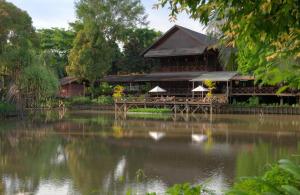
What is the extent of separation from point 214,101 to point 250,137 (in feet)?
57.3

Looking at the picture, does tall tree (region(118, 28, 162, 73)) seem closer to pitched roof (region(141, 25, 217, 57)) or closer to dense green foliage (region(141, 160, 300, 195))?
pitched roof (region(141, 25, 217, 57))

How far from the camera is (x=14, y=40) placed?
111ft

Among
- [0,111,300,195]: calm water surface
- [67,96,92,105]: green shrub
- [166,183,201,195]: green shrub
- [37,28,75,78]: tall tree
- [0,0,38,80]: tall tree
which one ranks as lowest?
[0,111,300,195]: calm water surface

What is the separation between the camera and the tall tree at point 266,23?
120 inches

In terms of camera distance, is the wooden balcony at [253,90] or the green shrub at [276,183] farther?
the wooden balcony at [253,90]

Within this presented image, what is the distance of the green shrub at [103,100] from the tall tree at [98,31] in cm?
266

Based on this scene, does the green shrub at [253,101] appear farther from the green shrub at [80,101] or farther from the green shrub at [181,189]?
the green shrub at [181,189]

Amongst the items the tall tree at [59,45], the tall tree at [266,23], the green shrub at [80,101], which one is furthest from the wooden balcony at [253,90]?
the tall tree at [266,23]

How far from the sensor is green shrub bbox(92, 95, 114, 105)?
155 feet

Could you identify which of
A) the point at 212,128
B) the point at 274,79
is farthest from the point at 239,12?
the point at 212,128

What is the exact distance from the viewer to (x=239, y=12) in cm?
319

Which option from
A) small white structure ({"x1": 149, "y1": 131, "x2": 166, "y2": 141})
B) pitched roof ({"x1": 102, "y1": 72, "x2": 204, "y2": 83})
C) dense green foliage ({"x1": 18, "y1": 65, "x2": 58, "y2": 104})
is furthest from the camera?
pitched roof ({"x1": 102, "y1": 72, "x2": 204, "y2": 83})

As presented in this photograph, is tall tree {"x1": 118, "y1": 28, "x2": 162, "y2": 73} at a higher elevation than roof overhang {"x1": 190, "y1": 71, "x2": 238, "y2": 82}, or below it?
higher

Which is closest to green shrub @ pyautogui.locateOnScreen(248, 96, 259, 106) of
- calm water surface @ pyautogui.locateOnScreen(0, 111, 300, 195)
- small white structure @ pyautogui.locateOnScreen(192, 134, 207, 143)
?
calm water surface @ pyautogui.locateOnScreen(0, 111, 300, 195)
